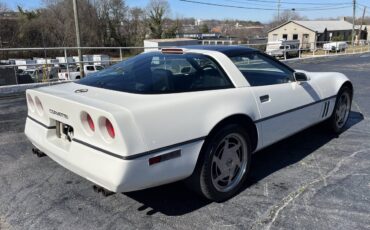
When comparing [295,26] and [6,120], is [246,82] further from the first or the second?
[295,26]

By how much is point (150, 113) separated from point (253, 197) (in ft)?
4.46

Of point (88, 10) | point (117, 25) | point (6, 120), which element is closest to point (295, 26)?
point (117, 25)

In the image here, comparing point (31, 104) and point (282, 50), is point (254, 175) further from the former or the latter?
point (282, 50)

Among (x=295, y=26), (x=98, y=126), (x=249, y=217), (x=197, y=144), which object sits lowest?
(x=249, y=217)

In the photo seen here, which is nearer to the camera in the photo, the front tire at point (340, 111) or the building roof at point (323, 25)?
the front tire at point (340, 111)

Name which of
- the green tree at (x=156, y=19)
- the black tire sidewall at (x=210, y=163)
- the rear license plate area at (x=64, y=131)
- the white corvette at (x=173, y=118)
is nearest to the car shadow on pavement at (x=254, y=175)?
the black tire sidewall at (x=210, y=163)

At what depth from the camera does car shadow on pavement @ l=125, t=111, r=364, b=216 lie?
2.98 m

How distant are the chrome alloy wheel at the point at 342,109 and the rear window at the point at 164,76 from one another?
2.44 meters

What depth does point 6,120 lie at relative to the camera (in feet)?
18.5

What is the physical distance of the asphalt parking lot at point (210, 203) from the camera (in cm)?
272

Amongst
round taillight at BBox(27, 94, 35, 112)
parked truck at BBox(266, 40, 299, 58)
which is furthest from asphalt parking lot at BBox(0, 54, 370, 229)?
parked truck at BBox(266, 40, 299, 58)

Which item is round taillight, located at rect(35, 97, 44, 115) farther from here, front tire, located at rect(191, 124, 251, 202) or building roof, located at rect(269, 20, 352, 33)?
building roof, located at rect(269, 20, 352, 33)

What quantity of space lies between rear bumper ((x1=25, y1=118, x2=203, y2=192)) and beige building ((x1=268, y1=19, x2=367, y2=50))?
61.2 metres

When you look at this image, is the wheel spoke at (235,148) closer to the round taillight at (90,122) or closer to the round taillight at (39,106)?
the round taillight at (90,122)
